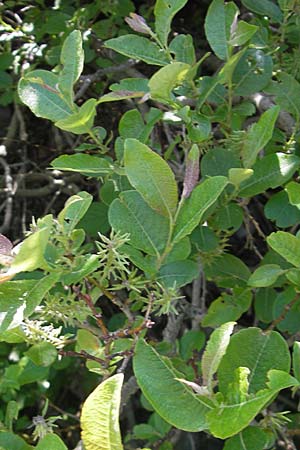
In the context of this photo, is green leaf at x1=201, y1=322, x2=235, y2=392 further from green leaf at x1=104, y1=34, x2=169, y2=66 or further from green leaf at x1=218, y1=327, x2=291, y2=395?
green leaf at x1=104, y1=34, x2=169, y2=66

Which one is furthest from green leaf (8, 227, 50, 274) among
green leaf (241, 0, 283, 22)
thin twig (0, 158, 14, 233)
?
thin twig (0, 158, 14, 233)

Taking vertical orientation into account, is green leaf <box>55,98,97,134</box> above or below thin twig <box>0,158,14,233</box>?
above

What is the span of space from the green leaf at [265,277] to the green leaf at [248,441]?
0.17m

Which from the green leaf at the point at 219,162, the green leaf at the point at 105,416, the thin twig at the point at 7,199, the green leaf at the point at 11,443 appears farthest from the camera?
the thin twig at the point at 7,199

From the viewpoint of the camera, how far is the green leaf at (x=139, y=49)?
886 mm

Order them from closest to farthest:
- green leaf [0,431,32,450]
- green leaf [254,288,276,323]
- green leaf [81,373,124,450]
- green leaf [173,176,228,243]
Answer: green leaf [81,373,124,450] < green leaf [173,176,228,243] < green leaf [0,431,32,450] < green leaf [254,288,276,323]

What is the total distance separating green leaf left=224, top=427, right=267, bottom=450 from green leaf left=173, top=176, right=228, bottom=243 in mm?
225

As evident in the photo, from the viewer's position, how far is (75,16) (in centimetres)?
137

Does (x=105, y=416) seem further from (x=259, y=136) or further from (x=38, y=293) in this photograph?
(x=259, y=136)

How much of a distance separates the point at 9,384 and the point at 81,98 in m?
0.63

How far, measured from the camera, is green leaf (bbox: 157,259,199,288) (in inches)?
31.4

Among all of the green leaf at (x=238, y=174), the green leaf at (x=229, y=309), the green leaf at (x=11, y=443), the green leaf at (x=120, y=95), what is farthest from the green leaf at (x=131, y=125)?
the green leaf at (x=11, y=443)

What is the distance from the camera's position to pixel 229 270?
1.00 metres

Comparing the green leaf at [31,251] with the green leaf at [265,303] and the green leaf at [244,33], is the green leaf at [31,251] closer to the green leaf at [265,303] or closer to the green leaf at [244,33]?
the green leaf at [244,33]
